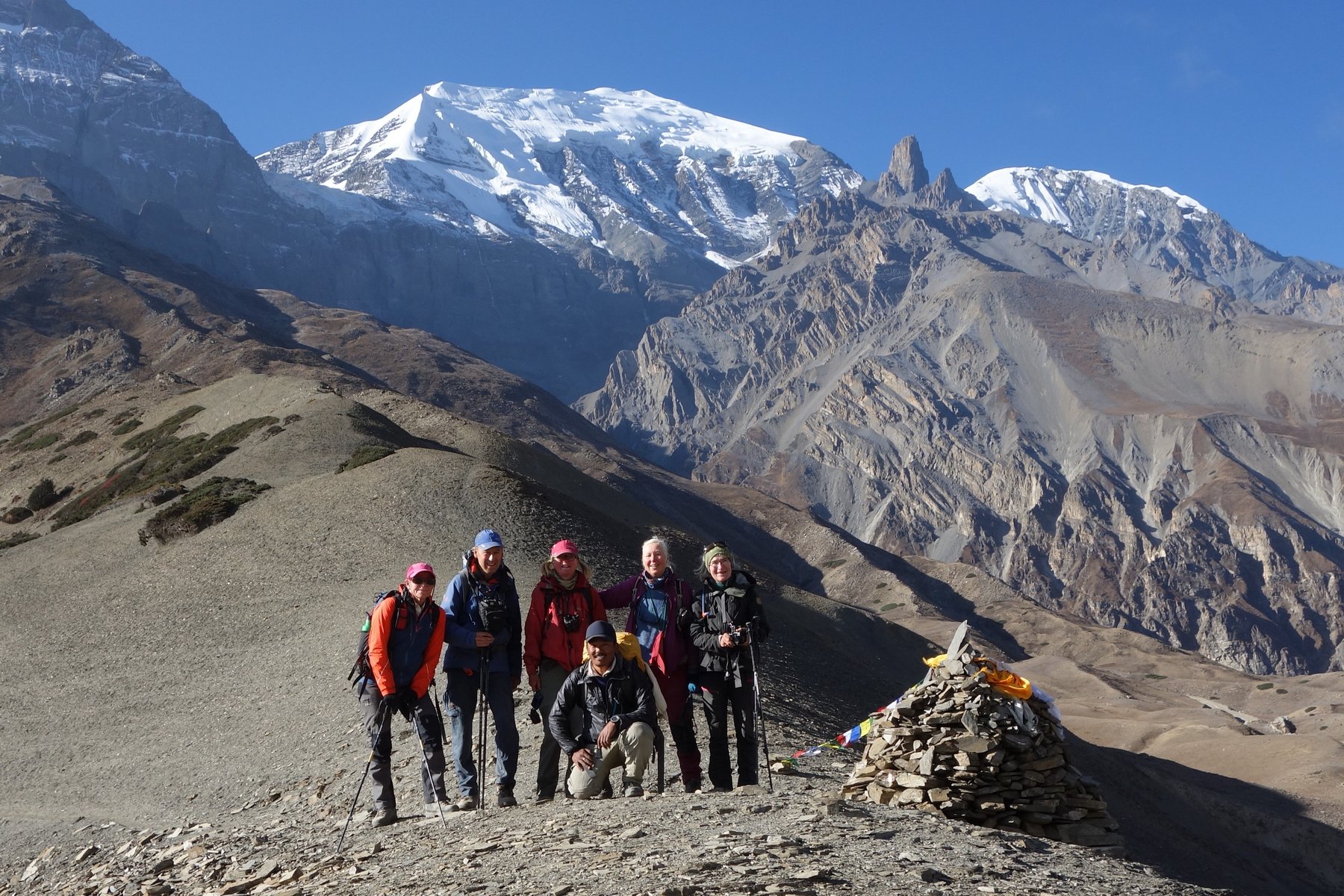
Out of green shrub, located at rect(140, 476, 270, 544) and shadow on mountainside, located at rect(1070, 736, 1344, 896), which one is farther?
green shrub, located at rect(140, 476, 270, 544)

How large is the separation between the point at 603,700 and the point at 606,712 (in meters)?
0.12

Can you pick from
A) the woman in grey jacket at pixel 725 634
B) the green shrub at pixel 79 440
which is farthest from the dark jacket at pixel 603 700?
the green shrub at pixel 79 440

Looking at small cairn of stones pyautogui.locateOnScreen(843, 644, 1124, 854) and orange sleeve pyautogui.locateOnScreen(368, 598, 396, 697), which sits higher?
orange sleeve pyautogui.locateOnScreen(368, 598, 396, 697)

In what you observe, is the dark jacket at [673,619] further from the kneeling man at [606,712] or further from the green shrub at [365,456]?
the green shrub at [365,456]

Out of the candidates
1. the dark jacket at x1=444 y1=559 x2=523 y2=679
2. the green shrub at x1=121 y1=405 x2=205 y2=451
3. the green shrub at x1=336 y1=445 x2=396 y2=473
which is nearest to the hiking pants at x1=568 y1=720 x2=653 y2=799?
the dark jacket at x1=444 y1=559 x2=523 y2=679

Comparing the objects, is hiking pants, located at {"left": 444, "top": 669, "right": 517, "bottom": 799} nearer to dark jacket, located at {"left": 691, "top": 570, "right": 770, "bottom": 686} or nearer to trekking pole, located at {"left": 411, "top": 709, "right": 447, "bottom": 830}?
trekking pole, located at {"left": 411, "top": 709, "right": 447, "bottom": 830}

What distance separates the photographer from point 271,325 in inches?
6727

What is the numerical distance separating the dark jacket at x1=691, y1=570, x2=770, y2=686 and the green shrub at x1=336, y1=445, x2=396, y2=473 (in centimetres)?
3012

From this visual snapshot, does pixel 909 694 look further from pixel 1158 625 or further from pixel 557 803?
pixel 1158 625

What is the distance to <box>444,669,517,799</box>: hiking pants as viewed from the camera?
468 inches

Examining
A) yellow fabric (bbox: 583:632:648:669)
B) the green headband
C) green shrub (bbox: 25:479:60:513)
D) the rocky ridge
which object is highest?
green shrub (bbox: 25:479:60:513)

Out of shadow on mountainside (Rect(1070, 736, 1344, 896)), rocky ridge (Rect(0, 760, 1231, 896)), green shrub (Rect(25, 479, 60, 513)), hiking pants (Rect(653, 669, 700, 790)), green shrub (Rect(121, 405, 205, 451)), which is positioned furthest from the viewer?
green shrub (Rect(121, 405, 205, 451))

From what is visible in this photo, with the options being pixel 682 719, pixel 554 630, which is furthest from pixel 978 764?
pixel 554 630

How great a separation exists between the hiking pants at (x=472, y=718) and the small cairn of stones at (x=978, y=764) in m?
3.56
